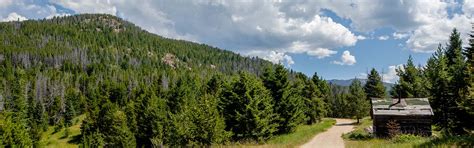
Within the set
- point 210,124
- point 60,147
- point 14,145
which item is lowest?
point 60,147

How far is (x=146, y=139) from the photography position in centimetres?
6581

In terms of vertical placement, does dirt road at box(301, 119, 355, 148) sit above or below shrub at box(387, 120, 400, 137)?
below

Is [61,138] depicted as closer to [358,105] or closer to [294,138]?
[358,105]

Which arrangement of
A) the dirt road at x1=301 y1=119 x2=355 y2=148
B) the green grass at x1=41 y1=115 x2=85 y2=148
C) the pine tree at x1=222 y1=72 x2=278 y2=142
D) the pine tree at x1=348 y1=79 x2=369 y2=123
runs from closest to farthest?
the dirt road at x1=301 y1=119 x2=355 y2=148
the pine tree at x1=222 y1=72 x2=278 y2=142
the pine tree at x1=348 y1=79 x2=369 y2=123
the green grass at x1=41 y1=115 x2=85 y2=148

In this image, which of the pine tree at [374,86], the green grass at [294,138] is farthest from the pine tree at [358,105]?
the green grass at [294,138]

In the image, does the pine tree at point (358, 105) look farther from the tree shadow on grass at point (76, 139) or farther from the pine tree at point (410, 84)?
the tree shadow on grass at point (76, 139)

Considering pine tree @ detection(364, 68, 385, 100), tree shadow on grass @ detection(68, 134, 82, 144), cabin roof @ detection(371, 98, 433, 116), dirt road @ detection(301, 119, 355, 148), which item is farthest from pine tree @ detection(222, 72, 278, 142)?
tree shadow on grass @ detection(68, 134, 82, 144)

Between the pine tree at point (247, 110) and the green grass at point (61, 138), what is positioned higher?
the pine tree at point (247, 110)

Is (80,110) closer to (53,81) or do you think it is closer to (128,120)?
(53,81)

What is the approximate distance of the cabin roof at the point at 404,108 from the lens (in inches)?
1455

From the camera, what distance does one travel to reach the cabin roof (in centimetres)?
3697

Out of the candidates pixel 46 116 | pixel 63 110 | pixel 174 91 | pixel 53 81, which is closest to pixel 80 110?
pixel 63 110

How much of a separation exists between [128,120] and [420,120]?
49.9m

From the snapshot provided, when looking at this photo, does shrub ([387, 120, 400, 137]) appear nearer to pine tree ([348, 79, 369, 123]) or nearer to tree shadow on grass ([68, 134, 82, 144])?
pine tree ([348, 79, 369, 123])
